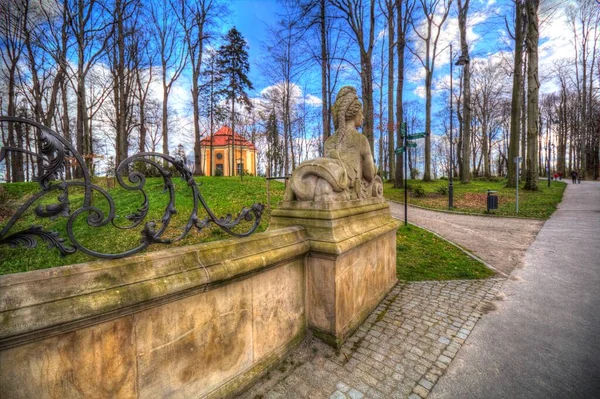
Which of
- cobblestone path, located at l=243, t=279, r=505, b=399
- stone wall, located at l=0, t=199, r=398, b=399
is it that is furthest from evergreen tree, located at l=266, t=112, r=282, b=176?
stone wall, located at l=0, t=199, r=398, b=399

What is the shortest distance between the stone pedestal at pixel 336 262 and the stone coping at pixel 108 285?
0.78m

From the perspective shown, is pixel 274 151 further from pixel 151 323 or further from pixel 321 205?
pixel 151 323

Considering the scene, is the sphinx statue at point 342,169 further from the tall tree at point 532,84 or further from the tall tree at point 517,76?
the tall tree at point 517,76

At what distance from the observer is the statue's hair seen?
12.8 ft

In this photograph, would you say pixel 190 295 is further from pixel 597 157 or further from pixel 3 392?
pixel 597 157

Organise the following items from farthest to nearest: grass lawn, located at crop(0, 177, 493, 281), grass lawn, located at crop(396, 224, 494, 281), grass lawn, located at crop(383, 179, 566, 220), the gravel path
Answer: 1. grass lawn, located at crop(383, 179, 566, 220)
2. the gravel path
3. grass lawn, located at crop(0, 177, 493, 281)
4. grass lawn, located at crop(396, 224, 494, 281)

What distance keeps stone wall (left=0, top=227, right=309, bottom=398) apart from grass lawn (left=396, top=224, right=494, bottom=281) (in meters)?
3.42

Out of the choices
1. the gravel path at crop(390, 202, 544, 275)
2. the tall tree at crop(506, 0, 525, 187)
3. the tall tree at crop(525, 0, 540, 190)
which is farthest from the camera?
the tall tree at crop(506, 0, 525, 187)

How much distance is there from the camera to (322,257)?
2.85 m

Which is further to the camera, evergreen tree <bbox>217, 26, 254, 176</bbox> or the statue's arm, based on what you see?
→ evergreen tree <bbox>217, 26, 254, 176</bbox>

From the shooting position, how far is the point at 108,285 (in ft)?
5.07

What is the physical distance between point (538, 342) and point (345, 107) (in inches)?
139

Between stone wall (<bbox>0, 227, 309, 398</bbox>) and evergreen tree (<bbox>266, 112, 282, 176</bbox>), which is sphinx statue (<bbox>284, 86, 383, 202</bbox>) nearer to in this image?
stone wall (<bbox>0, 227, 309, 398</bbox>)

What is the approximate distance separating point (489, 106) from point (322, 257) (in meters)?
39.9
